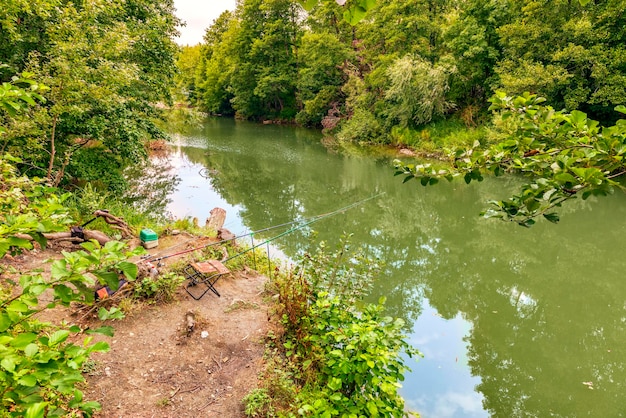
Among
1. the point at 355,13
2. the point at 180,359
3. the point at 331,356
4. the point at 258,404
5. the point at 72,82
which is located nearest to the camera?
the point at 355,13

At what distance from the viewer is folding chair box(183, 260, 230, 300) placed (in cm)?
475

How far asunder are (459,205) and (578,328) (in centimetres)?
563

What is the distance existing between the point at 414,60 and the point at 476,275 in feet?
44.0

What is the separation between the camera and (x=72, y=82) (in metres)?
5.40

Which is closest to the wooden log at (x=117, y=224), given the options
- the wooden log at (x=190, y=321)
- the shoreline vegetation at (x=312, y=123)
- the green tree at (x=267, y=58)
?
the shoreline vegetation at (x=312, y=123)

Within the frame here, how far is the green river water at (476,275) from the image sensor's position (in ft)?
13.5

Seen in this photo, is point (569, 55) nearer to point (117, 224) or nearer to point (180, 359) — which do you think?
point (117, 224)

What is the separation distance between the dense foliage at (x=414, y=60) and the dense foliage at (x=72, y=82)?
13.5 ft

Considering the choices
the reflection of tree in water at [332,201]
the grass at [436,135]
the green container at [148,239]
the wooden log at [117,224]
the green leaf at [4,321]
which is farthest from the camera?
the grass at [436,135]

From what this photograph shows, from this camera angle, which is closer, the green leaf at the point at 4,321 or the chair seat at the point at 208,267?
the green leaf at the point at 4,321

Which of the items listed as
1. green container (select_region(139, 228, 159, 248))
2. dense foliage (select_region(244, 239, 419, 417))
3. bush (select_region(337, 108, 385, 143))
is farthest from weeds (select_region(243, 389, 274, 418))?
bush (select_region(337, 108, 385, 143))

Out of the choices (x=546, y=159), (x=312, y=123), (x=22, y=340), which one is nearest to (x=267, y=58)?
(x=312, y=123)

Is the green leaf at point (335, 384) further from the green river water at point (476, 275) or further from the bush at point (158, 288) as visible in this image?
the bush at point (158, 288)

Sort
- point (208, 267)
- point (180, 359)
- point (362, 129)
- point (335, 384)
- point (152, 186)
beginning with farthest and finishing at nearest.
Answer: point (362, 129), point (152, 186), point (208, 267), point (180, 359), point (335, 384)
